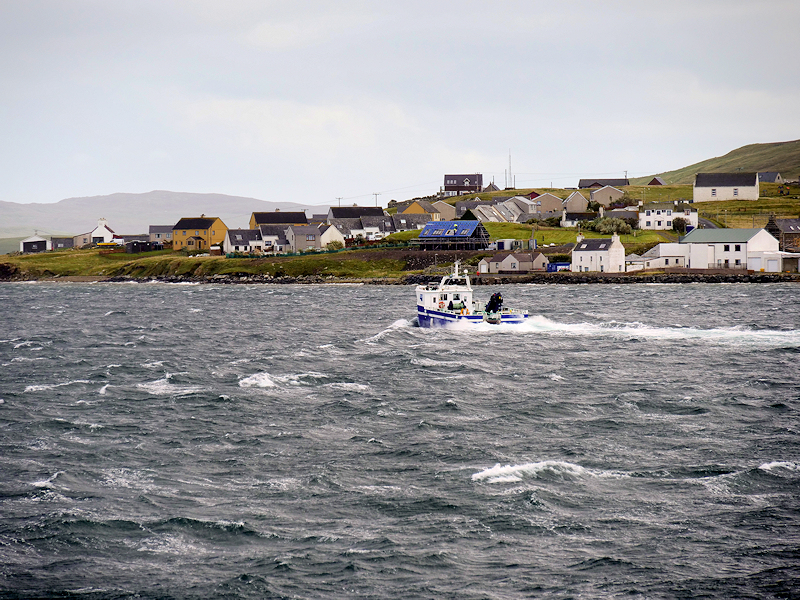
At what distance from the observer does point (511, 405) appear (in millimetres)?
35781

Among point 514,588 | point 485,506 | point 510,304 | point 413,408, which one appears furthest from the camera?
point 510,304

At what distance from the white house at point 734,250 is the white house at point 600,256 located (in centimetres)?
1040

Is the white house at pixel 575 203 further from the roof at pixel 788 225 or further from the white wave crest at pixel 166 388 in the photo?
the white wave crest at pixel 166 388

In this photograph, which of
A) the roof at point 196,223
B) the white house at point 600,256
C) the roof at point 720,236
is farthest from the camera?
the roof at point 196,223

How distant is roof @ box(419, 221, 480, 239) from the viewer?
5950 inches

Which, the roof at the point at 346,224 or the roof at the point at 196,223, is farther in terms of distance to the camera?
the roof at the point at 196,223

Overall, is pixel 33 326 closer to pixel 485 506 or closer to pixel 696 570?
pixel 485 506

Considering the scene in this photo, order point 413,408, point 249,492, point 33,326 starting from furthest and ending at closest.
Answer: point 33,326 → point 413,408 → point 249,492

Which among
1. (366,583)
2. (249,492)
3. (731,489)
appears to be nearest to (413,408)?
(249,492)

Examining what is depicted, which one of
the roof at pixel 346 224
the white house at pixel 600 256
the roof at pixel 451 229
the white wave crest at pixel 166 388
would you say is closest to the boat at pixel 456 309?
the white wave crest at pixel 166 388

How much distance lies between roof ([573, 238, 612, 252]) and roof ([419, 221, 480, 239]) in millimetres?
27780

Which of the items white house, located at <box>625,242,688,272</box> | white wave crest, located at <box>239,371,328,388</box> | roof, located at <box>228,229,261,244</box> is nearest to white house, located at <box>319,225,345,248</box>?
roof, located at <box>228,229,261,244</box>

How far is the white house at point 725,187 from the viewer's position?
190 m

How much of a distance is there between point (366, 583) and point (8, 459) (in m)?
16.4
